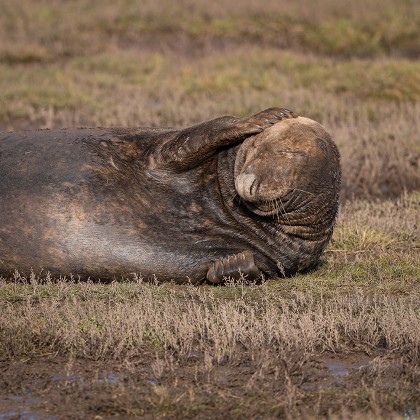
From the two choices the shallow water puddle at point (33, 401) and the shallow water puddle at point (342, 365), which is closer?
the shallow water puddle at point (33, 401)

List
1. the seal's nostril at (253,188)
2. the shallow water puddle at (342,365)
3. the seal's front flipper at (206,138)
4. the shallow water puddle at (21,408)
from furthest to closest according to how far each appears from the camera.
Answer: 1. the seal's front flipper at (206,138)
2. the seal's nostril at (253,188)
3. the shallow water puddle at (342,365)
4. the shallow water puddle at (21,408)

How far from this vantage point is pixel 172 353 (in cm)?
560

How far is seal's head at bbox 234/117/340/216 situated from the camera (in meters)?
6.90

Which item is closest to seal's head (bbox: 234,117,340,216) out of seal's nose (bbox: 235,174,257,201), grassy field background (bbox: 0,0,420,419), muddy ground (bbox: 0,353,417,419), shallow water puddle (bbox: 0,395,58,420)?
seal's nose (bbox: 235,174,257,201)

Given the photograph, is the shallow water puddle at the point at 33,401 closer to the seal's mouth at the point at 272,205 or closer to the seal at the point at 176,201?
the seal at the point at 176,201

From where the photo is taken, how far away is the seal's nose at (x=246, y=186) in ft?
22.6

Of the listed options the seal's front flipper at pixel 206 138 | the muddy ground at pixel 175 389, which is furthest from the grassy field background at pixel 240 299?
the seal's front flipper at pixel 206 138

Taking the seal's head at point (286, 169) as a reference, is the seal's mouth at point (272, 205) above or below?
below

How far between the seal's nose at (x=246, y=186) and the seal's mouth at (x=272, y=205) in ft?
0.33

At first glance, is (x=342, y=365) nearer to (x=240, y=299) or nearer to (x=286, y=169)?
(x=240, y=299)

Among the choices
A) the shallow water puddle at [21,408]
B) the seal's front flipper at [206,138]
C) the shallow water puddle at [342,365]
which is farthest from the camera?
the seal's front flipper at [206,138]

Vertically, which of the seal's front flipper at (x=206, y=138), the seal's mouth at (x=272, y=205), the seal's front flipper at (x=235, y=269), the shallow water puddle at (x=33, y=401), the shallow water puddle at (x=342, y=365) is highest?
the seal's front flipper at (x=206, y=138)

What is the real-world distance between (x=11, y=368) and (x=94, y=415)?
2.66 ft

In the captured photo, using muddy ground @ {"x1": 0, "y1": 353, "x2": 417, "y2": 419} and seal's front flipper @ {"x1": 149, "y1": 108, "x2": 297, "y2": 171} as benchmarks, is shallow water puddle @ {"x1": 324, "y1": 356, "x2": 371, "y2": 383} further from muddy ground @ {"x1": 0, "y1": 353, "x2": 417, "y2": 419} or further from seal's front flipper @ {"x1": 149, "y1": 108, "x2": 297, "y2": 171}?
seal's front flipper @ {"x1": 149, "y1": 108, "x2": 297, "y2": 171}
